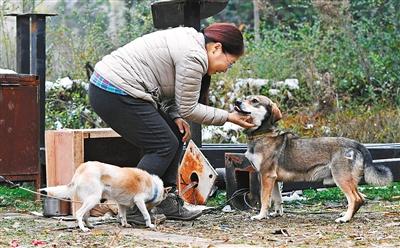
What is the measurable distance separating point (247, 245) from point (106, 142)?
2449mm

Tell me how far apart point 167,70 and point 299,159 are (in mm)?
1293

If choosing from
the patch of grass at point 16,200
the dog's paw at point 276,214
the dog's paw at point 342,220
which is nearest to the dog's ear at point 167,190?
the dog's paw at point 276,214

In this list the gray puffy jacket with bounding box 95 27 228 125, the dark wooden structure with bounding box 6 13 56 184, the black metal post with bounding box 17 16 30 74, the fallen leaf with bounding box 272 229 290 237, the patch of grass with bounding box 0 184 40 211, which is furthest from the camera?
the black metal post with bounding box 17 16 30 74

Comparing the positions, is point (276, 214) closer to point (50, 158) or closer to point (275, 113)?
point (275, 113)

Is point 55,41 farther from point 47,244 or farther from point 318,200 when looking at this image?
point 47,244

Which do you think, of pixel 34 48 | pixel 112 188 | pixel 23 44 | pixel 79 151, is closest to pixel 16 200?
pixel 79 151

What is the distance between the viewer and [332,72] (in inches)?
523

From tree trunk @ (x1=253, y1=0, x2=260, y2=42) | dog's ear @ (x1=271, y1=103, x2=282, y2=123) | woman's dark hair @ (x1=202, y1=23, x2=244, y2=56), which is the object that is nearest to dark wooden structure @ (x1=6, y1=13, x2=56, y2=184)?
dog's ear @ (x1=271, y1=103, x2=282, y2=123)

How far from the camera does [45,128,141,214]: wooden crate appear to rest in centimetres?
759

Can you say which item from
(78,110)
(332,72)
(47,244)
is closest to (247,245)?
(47,244)

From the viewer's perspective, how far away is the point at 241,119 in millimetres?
7297

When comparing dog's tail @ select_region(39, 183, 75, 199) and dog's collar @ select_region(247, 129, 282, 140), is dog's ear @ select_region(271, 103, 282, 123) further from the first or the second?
dog's tail @ select_region(39, 183, 75, 199)

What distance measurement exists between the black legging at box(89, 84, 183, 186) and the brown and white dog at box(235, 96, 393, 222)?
0.68 metres

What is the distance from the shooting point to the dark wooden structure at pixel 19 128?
27.8 ft
